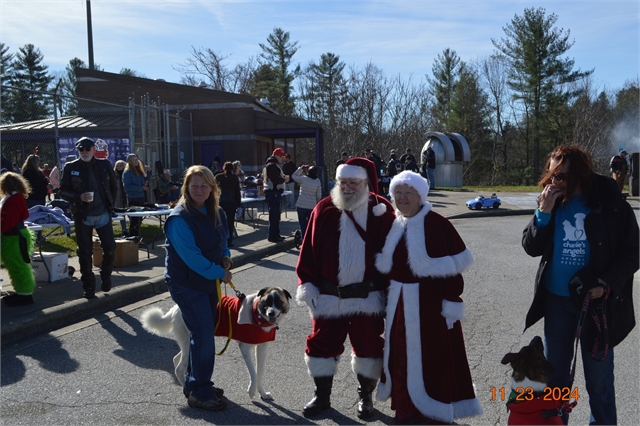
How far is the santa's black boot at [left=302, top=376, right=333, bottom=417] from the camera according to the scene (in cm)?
439

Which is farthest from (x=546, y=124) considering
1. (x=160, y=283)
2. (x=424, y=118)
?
(x=160, y=283)

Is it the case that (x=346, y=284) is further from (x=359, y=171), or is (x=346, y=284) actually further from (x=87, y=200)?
(x=87, y=200)

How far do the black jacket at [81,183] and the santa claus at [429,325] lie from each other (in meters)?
4.86

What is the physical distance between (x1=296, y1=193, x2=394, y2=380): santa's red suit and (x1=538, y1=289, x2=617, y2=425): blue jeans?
1.17 meters

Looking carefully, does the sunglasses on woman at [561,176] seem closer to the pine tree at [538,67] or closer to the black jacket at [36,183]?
the black jacket at [36,183]

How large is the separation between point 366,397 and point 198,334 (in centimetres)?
132

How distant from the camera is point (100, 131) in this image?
2305cm

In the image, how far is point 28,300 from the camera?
7.30 meters

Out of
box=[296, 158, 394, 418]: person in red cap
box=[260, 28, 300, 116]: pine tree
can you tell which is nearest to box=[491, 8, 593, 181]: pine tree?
box=[260, 28, 300, 116]: pine tree

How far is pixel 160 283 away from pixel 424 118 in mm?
37825

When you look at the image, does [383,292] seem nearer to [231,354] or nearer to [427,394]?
[427,394]

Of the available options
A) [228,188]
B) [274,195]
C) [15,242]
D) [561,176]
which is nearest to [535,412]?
[561,176]

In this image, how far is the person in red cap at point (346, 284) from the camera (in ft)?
14.1
